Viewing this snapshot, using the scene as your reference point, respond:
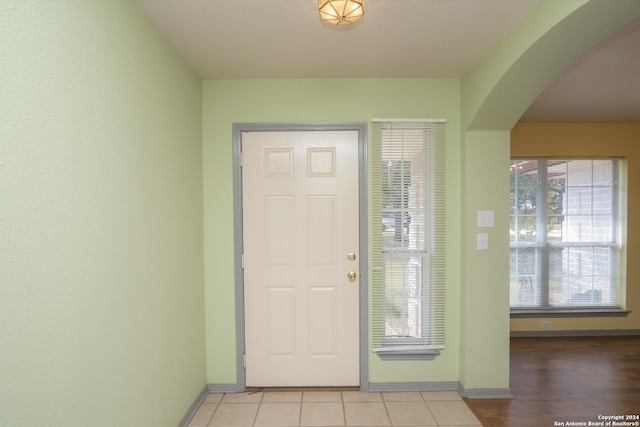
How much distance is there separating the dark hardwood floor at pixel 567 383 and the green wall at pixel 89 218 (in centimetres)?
227

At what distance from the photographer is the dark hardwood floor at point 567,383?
7.36 feet

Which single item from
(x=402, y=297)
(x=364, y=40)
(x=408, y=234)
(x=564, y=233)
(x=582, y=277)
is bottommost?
(x=582, y=277)

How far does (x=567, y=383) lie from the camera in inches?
106

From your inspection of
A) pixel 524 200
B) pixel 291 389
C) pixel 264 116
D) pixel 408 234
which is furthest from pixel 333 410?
pixel 524 200

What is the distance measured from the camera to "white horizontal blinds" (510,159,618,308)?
12.4 feet

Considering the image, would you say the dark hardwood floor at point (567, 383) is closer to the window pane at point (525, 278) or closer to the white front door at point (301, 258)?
the window pane at point (525, 278)

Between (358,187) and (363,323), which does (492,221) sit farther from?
(363,323)

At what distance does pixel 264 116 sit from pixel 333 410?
2.29 m

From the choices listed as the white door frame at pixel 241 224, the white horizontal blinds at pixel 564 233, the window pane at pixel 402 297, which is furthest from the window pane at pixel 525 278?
the white door frame at pixel 241 224

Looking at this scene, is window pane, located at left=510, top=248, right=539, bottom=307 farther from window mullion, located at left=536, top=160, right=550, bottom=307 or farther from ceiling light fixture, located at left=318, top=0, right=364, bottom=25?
ceiling light fixture, located at left=318, top=0, right=364, bottom=25

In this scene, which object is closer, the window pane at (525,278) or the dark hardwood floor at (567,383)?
the dark hardwood floor at (567,383)

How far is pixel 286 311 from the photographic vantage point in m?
2.57

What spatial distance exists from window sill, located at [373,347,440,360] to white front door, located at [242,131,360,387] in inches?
8.6

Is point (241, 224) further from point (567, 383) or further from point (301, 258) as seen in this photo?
point (567, 383)
